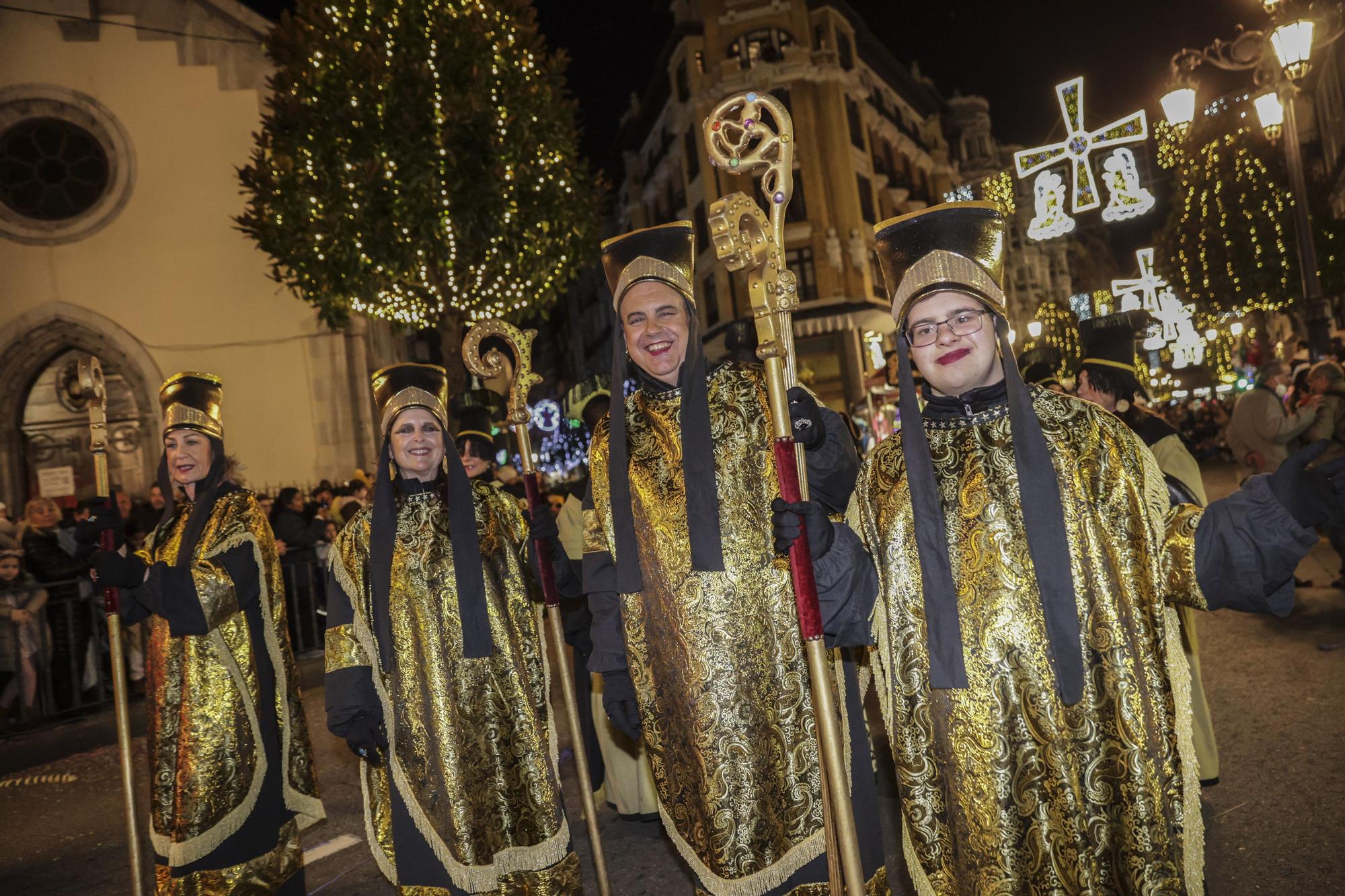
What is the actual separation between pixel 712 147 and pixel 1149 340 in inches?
1445

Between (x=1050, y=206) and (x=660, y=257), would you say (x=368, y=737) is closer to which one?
(x=660, y=257)

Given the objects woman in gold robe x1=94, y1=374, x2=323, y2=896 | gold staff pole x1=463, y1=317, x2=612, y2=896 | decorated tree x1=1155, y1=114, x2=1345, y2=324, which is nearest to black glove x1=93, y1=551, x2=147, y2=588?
woman in gold robe x1=94, y1=374, x2=323, y2=896

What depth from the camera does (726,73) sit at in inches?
1369

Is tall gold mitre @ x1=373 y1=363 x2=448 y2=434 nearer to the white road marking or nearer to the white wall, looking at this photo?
the white road marking

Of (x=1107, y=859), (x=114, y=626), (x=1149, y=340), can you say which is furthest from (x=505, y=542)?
(x=1149, y=340)

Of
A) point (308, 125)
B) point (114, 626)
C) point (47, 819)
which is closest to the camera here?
point (114, 626)

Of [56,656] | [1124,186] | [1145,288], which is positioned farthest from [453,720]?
[1145,288]

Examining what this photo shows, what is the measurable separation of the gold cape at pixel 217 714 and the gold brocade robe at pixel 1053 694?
3215mm

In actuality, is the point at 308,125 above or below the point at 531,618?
above

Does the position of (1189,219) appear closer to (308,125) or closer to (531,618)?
(308,125)

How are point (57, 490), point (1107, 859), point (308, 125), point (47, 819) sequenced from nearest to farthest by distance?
point (1107, 859)
point (47, 819)
point (308, 125)
point (57, 490)

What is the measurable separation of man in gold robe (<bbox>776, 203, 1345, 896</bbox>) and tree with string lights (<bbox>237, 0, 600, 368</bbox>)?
33.3 ft

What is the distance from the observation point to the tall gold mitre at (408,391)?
440 centimetres

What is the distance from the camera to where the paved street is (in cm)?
430
